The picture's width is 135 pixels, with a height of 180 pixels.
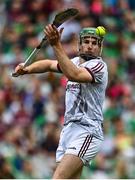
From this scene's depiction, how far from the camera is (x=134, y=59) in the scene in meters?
16.4

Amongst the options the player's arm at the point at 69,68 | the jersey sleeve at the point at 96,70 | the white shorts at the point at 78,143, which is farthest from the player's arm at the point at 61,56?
the white shorts at the point at 78,143

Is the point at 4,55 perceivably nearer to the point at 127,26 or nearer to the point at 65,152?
the point at 127,26

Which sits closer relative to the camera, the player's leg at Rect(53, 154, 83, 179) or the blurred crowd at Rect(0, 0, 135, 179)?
the player's leg at Rect(53, 154, 83, 179)

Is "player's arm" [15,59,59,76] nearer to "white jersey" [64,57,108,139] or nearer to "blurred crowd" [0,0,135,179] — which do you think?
"white jersey" [64,57,108,139]

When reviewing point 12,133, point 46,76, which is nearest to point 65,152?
point 12,133

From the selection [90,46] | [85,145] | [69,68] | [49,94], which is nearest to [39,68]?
[90,46]

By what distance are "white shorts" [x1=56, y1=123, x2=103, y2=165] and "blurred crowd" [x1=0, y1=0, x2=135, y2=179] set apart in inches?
155

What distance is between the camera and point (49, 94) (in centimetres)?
1555

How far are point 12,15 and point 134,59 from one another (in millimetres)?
3089

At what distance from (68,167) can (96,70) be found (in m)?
1.04

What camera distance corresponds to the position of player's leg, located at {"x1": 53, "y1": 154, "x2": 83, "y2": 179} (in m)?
8.89

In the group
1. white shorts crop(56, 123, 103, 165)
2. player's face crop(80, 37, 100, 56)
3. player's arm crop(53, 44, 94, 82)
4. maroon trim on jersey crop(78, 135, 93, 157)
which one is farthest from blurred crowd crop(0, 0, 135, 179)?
player's arm crop(53, 44, 94, 82)

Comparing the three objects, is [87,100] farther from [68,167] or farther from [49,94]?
[49,94]

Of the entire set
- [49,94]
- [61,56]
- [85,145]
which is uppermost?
[61,56]
